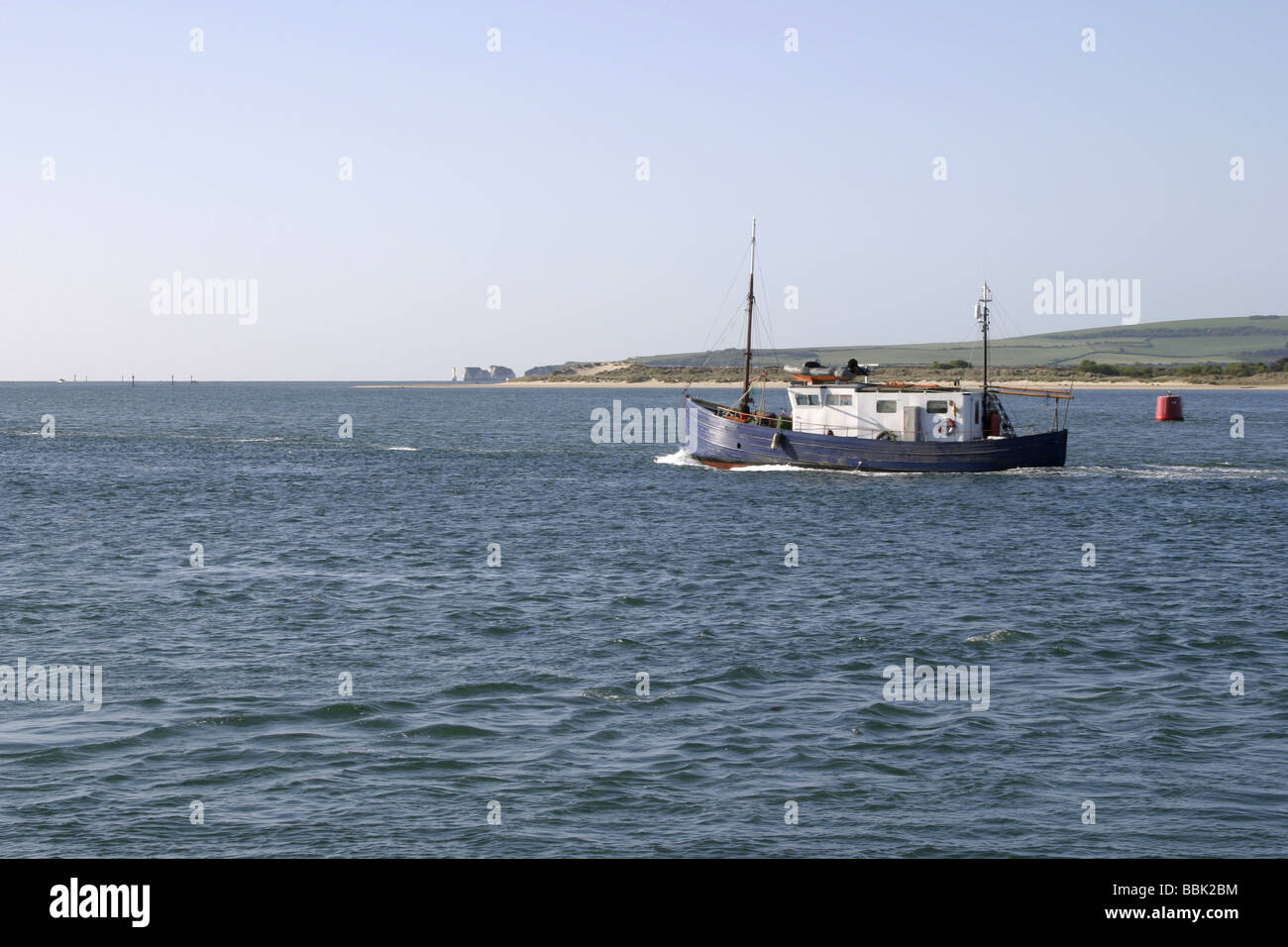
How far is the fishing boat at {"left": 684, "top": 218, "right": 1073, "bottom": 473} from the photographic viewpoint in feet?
187

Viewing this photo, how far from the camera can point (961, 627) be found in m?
24.8

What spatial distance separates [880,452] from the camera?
57.1 meters

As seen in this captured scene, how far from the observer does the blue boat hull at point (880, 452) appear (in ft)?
186

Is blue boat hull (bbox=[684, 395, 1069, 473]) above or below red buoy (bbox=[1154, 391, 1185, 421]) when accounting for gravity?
below

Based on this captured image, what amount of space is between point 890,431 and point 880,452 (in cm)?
132

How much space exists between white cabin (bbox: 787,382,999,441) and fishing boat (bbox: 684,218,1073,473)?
0.15ft

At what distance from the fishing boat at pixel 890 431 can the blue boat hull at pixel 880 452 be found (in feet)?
0.15

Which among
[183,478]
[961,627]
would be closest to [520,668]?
[961,627]
